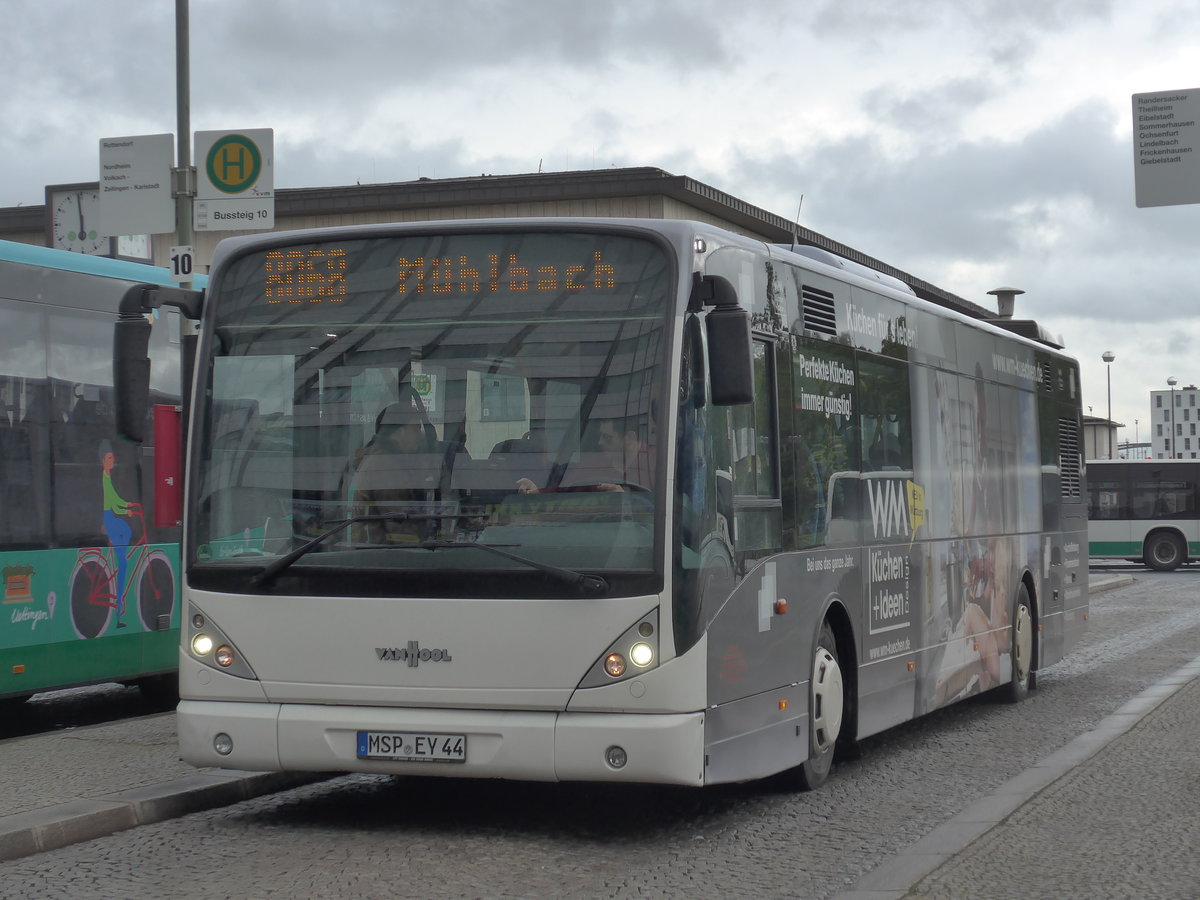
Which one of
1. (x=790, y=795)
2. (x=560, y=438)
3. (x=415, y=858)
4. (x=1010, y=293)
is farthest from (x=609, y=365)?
(x=1010, y=293)

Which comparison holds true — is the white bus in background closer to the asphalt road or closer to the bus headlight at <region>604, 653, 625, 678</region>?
the bus headlight at <region>604, 653, 625, 678</region>

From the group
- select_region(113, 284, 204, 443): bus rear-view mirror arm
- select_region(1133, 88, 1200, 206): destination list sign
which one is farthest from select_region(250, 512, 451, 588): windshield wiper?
select_region(1133, 88, 1200, 206): destination list sign

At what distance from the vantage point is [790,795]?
9219mm

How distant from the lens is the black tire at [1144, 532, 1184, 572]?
1853 inches

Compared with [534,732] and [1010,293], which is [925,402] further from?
[1010,293]

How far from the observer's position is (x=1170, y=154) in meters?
11.9

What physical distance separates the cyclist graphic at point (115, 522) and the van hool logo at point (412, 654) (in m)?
5.07

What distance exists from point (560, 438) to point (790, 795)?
2754mm

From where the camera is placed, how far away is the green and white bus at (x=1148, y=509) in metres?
46.6

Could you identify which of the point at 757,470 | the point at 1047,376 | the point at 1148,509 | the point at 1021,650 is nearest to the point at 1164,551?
the point at 1148,509

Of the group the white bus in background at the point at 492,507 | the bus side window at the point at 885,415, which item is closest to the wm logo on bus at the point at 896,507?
the bus side window at the point at 885,415

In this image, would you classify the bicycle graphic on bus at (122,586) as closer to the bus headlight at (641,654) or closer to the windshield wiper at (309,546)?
the windshield wiper at (309,546)

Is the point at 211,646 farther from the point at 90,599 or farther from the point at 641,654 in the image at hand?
the point at 90,599

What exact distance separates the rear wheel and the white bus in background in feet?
18.8
